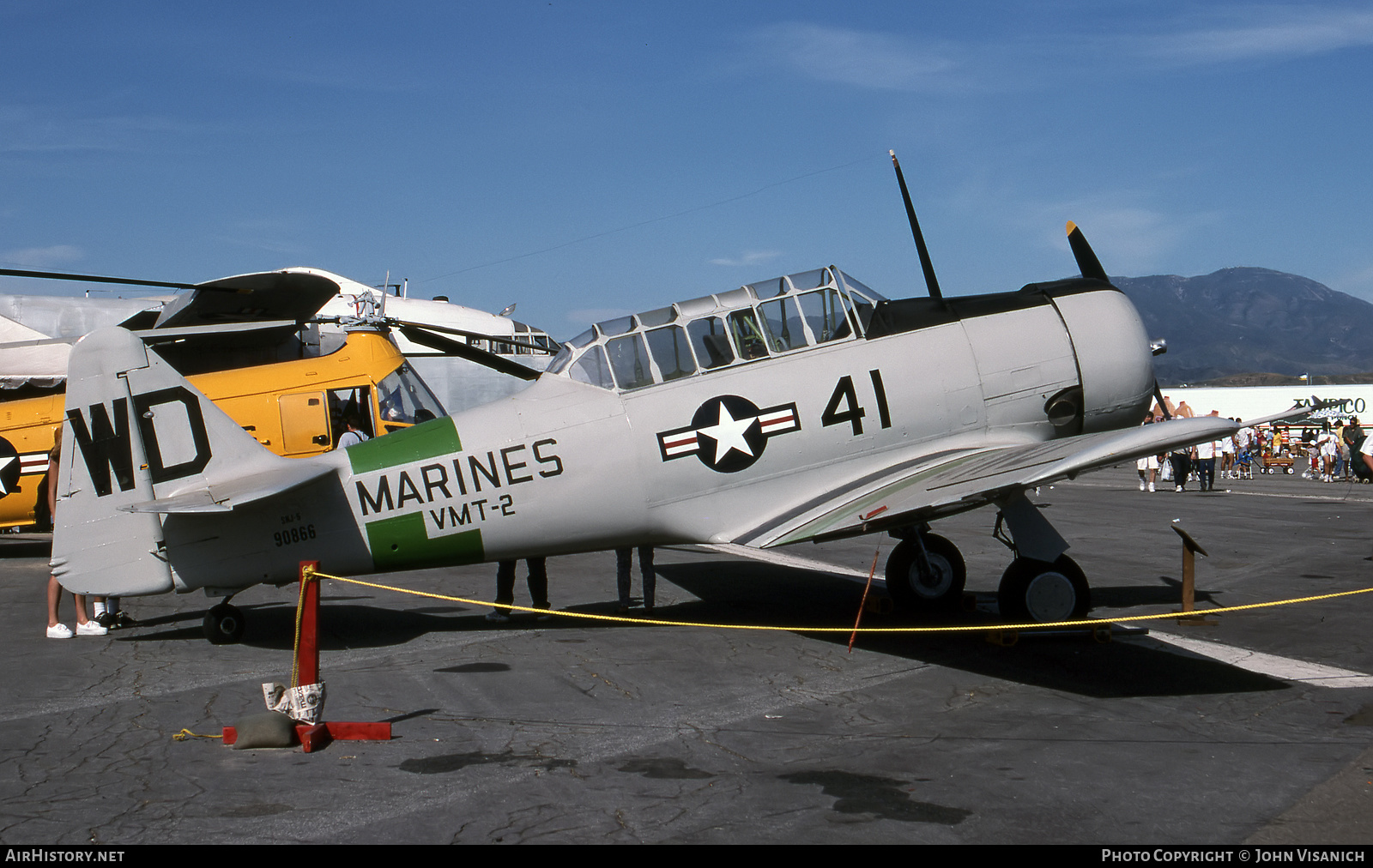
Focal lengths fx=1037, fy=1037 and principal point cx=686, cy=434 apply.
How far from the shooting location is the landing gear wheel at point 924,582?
377 inches

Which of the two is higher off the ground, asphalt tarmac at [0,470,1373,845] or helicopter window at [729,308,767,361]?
helicopter window at [729,308,767,361]

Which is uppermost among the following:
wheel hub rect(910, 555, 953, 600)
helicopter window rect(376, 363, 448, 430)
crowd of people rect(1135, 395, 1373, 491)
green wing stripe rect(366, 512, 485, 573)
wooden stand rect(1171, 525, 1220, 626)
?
helicopter window rect(376, 363, 448, 430)

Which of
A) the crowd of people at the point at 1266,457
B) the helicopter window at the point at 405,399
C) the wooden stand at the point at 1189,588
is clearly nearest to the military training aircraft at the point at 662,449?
the wooden stand at the point at 1189,588

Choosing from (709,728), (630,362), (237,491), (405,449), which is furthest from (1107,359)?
(237,491)

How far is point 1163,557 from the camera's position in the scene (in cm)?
1319

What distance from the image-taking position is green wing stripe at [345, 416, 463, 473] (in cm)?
821

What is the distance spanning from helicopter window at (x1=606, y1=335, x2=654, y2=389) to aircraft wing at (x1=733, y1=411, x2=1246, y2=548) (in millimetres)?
1557

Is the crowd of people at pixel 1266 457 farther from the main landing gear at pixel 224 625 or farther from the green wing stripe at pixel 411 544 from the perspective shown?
the main landing gear at pixel 224 625

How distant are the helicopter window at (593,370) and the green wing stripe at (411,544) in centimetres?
153

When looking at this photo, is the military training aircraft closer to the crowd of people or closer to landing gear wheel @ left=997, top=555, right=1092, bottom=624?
landing gear wheel @ left=997, top=555, right=1092, bottom=624

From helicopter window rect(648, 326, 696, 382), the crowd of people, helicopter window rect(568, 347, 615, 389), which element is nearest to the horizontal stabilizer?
helicopter window rect(568, 347, 615, 389)

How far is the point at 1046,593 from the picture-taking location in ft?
26.3

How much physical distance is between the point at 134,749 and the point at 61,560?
3.19 m
